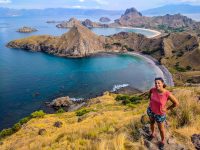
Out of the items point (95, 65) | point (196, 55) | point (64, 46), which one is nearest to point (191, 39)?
point (196, 55)

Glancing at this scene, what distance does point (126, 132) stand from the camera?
12.8 meters

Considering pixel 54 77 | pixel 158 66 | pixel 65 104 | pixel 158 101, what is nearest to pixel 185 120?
pixel 158 101

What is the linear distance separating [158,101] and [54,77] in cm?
12013

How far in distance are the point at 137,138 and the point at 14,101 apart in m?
86.9

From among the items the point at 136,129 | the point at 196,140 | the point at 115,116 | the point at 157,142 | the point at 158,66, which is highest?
the point at 196,140

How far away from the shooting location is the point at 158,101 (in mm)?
11359

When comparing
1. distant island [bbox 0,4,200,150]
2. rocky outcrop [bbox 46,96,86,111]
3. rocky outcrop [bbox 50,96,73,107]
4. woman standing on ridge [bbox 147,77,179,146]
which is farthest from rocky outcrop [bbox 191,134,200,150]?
rocky outcrop [bbox 50,96,73,107]

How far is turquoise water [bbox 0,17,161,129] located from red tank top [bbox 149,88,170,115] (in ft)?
225

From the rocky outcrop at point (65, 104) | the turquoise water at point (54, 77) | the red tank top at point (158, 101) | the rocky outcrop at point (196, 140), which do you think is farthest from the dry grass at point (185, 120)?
the rocky outcrop at point (65, 104)

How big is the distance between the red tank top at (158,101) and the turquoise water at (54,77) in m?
68.4

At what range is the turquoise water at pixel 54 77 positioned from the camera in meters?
92.0

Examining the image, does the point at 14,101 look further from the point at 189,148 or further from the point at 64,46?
the point at 64,46

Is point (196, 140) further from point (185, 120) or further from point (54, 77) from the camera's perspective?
point (54, 77)

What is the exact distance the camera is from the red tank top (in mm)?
11281
